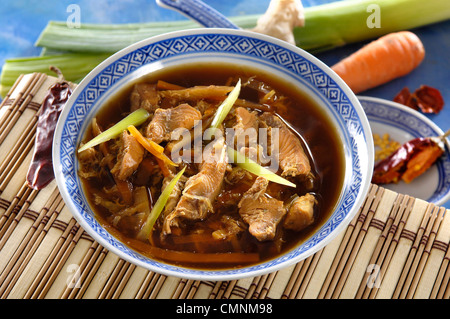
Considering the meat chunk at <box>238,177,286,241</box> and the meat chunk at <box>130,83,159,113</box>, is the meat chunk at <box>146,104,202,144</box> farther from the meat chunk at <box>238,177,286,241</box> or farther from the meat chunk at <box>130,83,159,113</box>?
the meat chunk at <box>238,177,286,241</box>

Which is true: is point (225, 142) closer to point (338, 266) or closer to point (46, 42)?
point (338, 266)

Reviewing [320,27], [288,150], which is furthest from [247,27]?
[288,150]

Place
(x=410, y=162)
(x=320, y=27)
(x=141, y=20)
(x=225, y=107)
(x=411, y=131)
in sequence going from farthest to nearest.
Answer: (x=141, y=20) → (x=320, y=27) → (x=411, y=131) → (x=410, y=162) → (x=225, y=107)

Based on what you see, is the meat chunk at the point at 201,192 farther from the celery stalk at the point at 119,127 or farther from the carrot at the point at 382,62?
the carrot at the point at 382,62

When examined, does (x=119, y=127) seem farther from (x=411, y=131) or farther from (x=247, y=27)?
(x=411, y=131)

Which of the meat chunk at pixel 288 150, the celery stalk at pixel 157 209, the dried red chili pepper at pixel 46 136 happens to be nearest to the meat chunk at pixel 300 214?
the meat chunk at pixel 288 150

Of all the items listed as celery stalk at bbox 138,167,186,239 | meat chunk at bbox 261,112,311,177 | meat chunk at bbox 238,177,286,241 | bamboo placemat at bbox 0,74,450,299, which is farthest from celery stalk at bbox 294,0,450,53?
celery stalk at bbox 138,167,186,239
